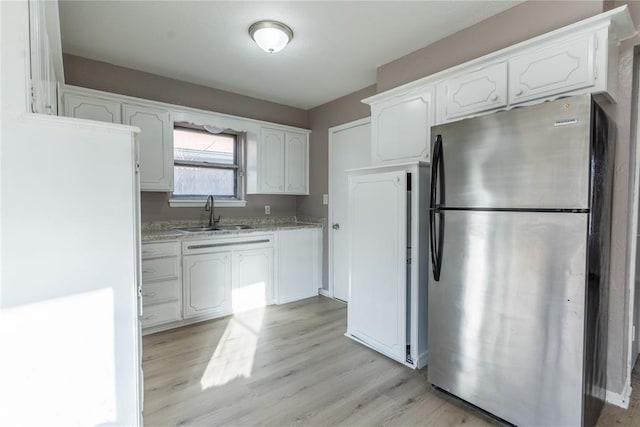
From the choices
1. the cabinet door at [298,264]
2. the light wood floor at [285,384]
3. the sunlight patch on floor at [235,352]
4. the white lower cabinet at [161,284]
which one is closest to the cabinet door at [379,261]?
the light wood floor at [285,384]

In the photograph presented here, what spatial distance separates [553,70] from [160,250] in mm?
3271

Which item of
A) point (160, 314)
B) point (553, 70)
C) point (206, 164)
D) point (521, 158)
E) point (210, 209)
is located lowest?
point (160, 314)

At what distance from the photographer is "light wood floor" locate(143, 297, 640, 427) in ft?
6.10

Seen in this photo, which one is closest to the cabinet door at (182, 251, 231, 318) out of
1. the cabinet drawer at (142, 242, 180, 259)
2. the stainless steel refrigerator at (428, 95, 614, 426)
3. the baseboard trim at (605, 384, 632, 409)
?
the cabinet drawer at (142, 242, 180, 259)

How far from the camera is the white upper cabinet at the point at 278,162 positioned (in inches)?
159

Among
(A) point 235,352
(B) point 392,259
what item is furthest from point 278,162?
(A) point 235,352

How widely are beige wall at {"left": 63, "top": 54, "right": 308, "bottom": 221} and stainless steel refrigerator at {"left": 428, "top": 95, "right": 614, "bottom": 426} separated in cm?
271

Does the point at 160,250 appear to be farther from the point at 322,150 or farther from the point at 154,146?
the point at 322,150

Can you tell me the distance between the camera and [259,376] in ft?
7.50

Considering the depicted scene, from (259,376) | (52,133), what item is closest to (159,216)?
(259,376)

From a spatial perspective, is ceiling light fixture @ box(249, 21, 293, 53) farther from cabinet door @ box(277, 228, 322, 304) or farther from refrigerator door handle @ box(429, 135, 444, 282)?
cabinet door @ box(277, 228, 322, 304)

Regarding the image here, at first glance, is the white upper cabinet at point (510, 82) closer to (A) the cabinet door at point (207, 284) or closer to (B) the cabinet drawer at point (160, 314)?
(A) the cabinet door at point (207, 284)

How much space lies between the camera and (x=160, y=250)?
3.01m

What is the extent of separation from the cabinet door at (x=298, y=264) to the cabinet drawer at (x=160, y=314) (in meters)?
1.15
